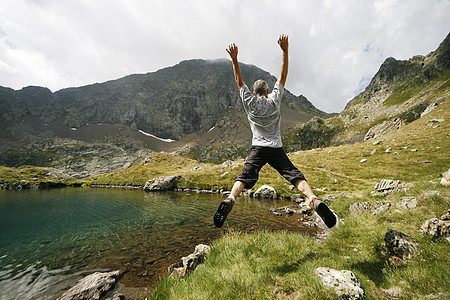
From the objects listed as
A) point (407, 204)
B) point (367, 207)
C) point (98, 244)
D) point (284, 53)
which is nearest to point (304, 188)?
point (284, 53)

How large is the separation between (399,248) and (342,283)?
2459 mm

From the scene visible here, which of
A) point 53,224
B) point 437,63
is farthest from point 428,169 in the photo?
point 437,63

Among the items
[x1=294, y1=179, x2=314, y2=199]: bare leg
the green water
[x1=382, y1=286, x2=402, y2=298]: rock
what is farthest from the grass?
[x1=382, y1=286, x2=402, y2=298]: rock

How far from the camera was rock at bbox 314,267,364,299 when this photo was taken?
353 cm

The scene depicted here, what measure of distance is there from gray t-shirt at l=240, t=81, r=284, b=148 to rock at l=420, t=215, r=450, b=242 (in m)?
4.81

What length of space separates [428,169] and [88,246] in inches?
1798

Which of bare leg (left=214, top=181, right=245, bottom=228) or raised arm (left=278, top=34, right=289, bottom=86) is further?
raised arm (left=278, top=34, right=289, bottom=86)

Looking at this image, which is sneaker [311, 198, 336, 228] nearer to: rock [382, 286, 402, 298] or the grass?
rock [382, 286, 402, 298]

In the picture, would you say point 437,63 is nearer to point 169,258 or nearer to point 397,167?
point 397,167

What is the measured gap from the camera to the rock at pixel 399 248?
463cm

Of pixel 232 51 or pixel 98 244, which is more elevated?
pixel 232 51

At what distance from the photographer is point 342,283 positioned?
12.4 ft

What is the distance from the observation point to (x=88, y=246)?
44.3 feet

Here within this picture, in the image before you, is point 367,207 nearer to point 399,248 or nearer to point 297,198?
point 399,248
